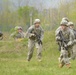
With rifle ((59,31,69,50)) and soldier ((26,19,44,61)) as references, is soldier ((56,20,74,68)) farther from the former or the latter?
soldier ((26,19,44,61))

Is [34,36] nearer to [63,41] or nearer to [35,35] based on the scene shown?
[35,35]

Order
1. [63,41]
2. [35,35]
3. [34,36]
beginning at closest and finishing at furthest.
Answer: [63,41]
[34,36]
[35,35]

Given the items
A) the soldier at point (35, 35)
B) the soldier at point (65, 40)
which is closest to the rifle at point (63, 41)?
the soldier at point (65, 40)

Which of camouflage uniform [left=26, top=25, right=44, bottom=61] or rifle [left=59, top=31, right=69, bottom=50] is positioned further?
camouflage uniform [left=26, top=25, right=44, bottom=61]

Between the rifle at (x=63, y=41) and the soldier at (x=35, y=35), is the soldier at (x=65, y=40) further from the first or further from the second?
the soldier at (x=35, y=35)

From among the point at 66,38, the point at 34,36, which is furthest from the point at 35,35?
the point at 66,38

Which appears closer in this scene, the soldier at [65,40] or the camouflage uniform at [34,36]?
the soldier at [65,40]

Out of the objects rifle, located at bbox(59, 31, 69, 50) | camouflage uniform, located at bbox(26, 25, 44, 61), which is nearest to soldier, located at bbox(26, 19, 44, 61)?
camouflage uniform, located at bbox(26, 25, 44, 61)

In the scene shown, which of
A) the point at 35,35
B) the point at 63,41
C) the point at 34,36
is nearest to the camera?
the point at 63,41

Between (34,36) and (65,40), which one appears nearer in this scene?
(65,40)

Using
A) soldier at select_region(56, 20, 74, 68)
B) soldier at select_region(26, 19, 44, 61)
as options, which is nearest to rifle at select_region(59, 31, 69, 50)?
soldier at select_region(56, 20, 74, 68)

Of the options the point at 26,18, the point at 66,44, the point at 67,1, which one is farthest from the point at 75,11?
the point at 26,18

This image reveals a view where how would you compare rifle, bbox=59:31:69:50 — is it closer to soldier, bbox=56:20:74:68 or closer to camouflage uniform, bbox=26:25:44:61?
soldier, bbox=56:20:74:68

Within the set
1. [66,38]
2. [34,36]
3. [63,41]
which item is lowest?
[34,36]
